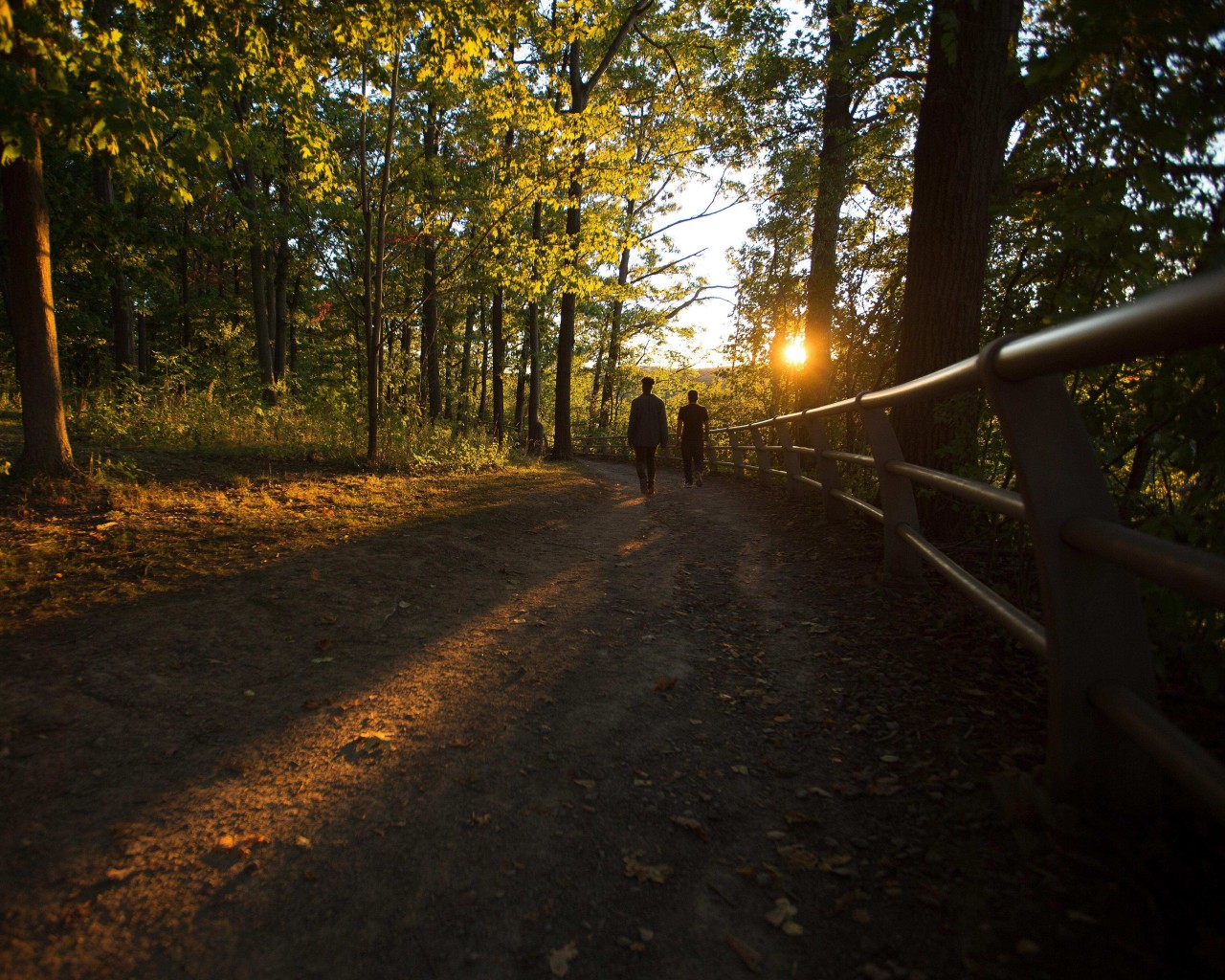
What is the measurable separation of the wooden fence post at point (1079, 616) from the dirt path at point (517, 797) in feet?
1.08

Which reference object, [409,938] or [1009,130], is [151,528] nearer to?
[409,938]

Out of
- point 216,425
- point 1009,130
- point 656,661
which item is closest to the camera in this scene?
point 656,661

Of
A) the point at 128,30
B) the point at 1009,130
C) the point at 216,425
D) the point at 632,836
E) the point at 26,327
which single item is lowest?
the point at 632,836

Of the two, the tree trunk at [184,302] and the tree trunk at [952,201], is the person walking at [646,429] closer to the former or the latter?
the tree trunk at [952,201]

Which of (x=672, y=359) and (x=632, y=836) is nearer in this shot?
(x=632, y=836)

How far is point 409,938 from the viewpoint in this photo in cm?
171

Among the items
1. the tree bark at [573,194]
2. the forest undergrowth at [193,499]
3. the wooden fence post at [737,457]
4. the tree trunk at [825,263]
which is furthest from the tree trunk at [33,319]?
the wooden fence post at [737,457]

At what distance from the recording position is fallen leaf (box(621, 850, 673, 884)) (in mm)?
1994

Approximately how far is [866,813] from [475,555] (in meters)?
3.98

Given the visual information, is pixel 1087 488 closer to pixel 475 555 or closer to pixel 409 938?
pixel 409 938

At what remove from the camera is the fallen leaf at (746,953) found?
65.9 inches

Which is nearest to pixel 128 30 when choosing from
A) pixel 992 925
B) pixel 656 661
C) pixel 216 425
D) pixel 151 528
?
pixel 151 528

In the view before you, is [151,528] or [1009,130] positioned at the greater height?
[1009,130]

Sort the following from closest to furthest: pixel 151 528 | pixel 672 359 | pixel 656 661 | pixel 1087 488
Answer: pixel 1087 488 < pixel 656 661 < pixel 151 528 < pixel 672 359
